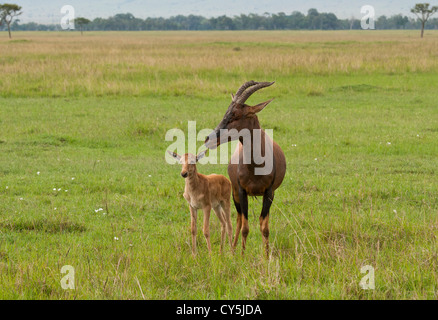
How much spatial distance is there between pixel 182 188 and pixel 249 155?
3668mm

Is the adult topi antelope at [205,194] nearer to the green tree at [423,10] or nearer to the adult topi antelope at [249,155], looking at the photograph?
the adult topi antelope at [249,155]

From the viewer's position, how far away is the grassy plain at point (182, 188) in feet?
16.7

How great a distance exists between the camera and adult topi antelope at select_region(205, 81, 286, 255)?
5688mm

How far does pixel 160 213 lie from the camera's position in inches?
325

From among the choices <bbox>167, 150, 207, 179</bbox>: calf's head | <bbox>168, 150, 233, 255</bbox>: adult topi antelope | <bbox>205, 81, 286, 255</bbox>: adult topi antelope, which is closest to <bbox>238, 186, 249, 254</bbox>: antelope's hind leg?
<bbox>205, 81, 286, 255</bbox>: adult topi antelope

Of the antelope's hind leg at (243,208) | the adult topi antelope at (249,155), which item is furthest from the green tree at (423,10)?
the antelope's hind leg at (243,208)

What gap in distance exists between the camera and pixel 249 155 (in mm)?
5941

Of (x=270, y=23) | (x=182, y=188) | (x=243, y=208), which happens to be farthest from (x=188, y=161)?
(x=270, y=23)

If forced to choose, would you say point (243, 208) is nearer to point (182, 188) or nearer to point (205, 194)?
point (205, 194)

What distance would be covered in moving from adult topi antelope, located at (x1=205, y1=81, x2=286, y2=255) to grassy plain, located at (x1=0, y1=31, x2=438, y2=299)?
25.9 inches

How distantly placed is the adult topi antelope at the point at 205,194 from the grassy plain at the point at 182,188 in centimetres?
37

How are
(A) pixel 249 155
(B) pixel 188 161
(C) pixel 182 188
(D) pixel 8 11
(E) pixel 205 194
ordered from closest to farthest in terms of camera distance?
(A) pixel 249 155, (B) pixel 188 161, (E) pixel 205 194, (C) pixel 182 188, (D) pixel 8 11

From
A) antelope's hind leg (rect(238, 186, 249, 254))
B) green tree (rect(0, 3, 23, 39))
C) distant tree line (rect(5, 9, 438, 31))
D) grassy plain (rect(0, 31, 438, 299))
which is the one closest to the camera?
grassy plain (rect(0, 31, 438, 299))

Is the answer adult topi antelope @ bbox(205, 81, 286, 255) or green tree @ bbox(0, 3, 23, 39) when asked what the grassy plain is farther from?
green tree @ bbox(0, 3, 23, 39)
